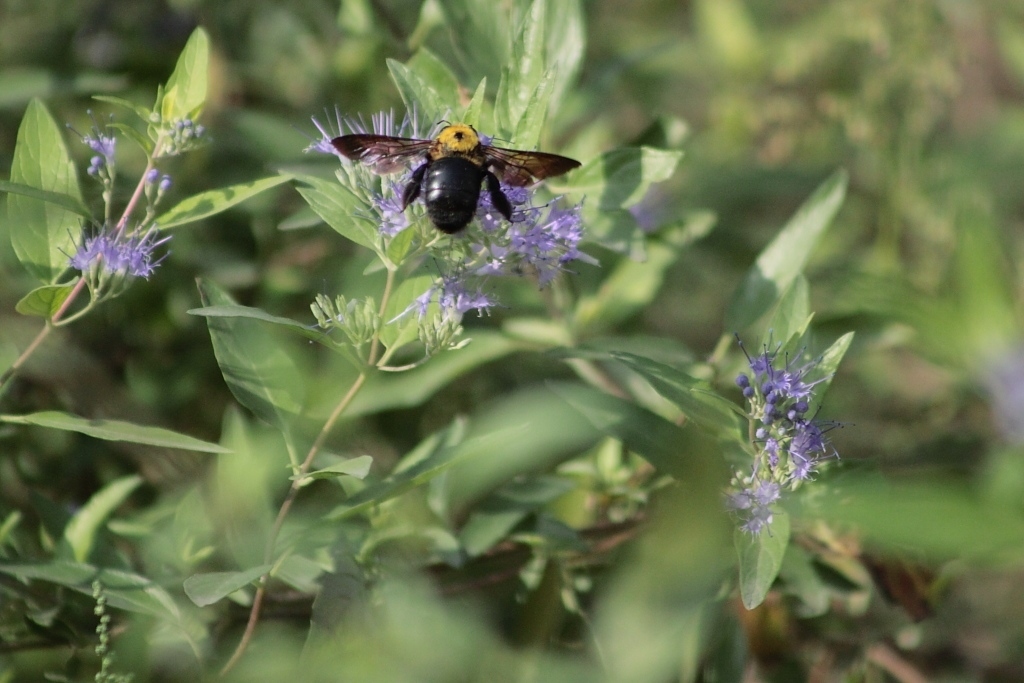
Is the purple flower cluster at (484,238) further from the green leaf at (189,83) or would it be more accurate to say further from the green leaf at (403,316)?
the green leaf at (189,83)

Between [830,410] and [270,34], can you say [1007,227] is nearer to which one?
[830,410]

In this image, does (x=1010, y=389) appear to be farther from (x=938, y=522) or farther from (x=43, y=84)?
(x=43, y=84)

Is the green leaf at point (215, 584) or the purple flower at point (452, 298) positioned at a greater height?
the purple flower at point (452, 298)

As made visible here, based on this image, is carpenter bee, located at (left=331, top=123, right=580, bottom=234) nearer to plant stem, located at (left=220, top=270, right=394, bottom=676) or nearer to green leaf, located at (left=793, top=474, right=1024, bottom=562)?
plant stem, located at (left=220, top=270, right=394, bottom=676)

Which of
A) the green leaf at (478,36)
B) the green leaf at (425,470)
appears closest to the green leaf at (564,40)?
the green leaf at (478,36)

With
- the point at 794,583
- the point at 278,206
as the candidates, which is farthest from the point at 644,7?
the point at 794,583

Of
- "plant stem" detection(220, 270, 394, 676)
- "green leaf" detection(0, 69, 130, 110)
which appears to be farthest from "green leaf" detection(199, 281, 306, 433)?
"green leaf" detection(0, 69, 130, 110)

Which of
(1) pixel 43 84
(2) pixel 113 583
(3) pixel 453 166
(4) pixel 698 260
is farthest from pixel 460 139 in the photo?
(4) pixel 698 260
